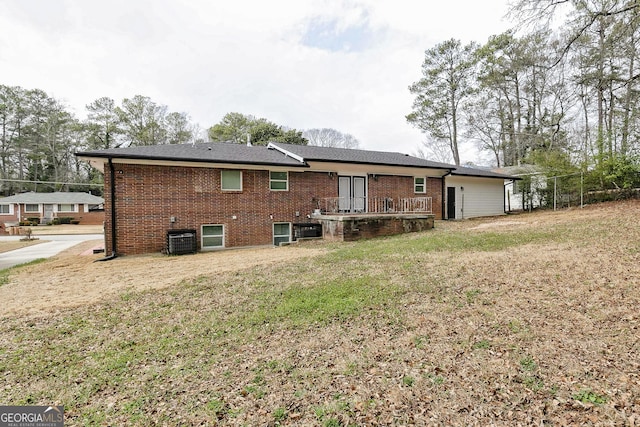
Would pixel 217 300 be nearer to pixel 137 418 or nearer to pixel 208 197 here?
pixel 137 418

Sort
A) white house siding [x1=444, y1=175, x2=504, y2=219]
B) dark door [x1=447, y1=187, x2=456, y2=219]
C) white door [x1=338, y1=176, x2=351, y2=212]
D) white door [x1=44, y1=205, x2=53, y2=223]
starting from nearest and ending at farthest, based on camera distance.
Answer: white door [x1=338, y1=176, x2=351, y2=212] → dark door [x1=447, y1=187, x2=456, y2=219] → white house siding [x1=444, y1=175, x2=504, y2=219] → white door [x1=44, y1=205, x2=53, y2=223]

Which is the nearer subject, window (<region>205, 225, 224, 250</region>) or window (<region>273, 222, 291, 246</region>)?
window (<region>205, 225, 224, 250</region>)

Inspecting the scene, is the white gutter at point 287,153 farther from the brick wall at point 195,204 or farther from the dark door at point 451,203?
the dark door at point 451,203

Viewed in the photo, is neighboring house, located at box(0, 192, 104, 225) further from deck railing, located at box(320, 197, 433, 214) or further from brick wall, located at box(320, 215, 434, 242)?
brick wall, located at box(320, 215, 434, 242)

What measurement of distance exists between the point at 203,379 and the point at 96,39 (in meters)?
13.4

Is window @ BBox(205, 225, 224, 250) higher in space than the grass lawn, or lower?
higher

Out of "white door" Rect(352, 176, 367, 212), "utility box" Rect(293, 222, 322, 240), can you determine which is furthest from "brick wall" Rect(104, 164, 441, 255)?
"white door" Rect(352, 176, 367, 212)

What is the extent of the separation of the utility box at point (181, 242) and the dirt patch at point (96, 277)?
45cm

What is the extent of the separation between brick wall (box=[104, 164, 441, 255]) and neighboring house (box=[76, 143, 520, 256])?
3 cm

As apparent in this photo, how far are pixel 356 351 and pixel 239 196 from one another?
31.2 ft

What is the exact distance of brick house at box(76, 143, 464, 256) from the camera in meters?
10.2

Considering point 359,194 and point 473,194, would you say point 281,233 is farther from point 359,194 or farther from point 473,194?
point 473,194

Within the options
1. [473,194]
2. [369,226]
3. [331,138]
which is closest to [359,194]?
[369,226]

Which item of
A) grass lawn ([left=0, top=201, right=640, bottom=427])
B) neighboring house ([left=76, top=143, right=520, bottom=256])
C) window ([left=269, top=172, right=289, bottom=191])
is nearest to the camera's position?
grass lawn ([left=0, top=201, right=640, bottom=427])
